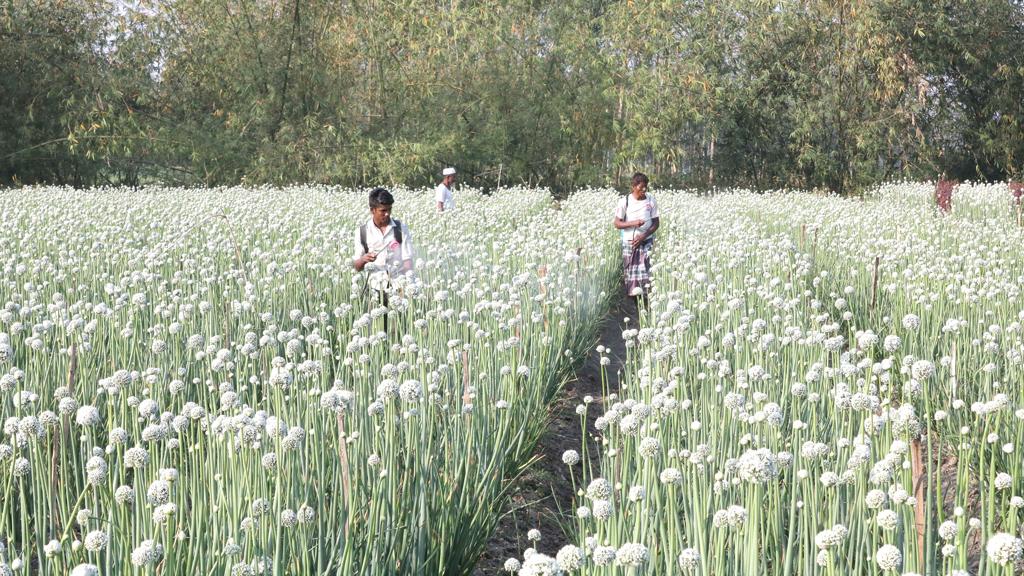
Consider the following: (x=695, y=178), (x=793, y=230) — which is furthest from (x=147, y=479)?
(x=695, y=178)

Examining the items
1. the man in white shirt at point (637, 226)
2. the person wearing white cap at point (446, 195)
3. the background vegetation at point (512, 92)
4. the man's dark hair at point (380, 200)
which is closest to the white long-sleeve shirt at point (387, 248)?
the man's dark hair at point (380, 200)

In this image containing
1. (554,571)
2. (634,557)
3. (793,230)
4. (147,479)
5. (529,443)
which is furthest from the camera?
(793,230)

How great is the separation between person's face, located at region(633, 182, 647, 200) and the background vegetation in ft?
47.3

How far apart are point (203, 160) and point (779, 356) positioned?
69.9ft

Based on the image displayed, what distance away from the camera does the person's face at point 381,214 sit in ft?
22.0

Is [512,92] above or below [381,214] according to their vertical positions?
above

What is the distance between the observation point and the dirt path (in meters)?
4.09

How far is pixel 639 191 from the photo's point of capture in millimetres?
9539

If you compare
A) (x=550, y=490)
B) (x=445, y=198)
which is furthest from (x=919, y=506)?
(x=445, y=198)

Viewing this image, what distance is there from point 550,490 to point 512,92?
22.5m

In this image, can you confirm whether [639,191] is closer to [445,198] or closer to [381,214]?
[381,214]

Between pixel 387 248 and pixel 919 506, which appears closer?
pixel 919 506

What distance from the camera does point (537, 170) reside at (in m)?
27.2

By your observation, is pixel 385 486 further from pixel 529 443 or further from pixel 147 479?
pixel 529 443
